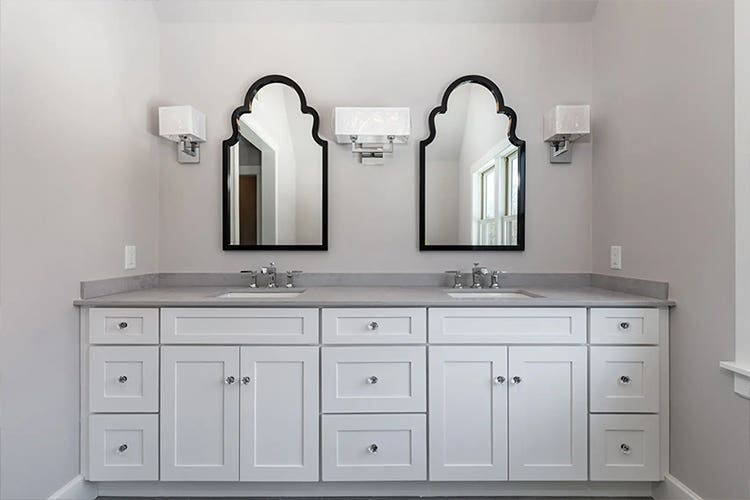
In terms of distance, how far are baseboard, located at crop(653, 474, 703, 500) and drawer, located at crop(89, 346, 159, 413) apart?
2140 millimetres

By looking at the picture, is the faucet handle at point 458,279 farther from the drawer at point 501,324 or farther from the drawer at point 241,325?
the drawer at point 241,325

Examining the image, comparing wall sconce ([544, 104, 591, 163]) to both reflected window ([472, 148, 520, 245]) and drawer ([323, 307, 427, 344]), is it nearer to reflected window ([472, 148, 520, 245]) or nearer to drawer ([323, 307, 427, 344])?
reflected window ([472, 148, 520, 245])

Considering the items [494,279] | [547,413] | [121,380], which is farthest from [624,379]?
[121,380]

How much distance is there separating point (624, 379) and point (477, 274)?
0.81 m

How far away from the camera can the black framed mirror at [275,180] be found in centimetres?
247

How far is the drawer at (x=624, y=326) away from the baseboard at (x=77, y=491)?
2.21m

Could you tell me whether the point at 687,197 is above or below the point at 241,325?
above

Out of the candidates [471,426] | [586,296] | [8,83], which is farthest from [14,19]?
[586,296]

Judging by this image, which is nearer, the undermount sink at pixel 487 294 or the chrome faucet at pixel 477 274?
the undermount sink at pixel 487 294

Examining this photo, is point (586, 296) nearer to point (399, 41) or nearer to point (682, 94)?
point (682, 94)

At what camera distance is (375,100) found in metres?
2.48

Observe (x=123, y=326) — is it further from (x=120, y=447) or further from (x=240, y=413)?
(x=240, y=413)

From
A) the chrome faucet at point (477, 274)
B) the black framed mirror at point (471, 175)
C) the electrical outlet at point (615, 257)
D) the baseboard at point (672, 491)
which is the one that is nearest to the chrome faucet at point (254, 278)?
the black framed mirror at point (471, 175)

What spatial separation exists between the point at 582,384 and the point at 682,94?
48.2 inches
